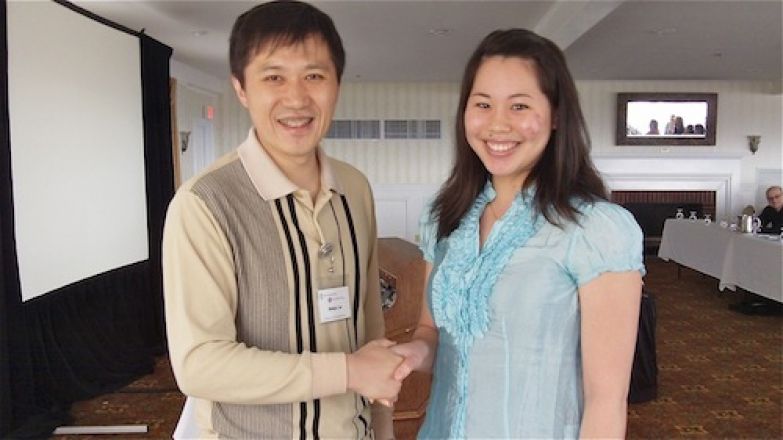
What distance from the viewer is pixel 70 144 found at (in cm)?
419

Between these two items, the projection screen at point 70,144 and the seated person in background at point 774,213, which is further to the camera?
the seated person in background at point 774,213

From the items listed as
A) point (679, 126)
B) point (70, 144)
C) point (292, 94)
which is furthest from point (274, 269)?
point (679, 126)

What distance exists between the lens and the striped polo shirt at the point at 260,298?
3.32ft

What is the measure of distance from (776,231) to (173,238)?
7.65 m

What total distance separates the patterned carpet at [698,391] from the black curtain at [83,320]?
0.61 ft

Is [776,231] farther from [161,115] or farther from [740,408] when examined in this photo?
[161,115]

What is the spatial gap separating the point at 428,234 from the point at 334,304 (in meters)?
0.32

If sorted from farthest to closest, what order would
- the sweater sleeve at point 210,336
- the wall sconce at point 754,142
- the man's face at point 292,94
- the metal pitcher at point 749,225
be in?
the wall sconce at point 754,142 < the metal pitcher at point 749,225 < the man's face at point 292,94 < the sweater sleeve at point 210,336

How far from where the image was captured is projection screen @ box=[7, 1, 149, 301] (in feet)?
12.1

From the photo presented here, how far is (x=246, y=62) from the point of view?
1140mm

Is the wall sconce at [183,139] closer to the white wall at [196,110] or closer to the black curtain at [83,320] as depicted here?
the white wall at [196,110]

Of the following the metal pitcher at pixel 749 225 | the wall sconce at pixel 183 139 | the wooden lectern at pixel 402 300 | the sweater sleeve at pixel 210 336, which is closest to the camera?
the sweater sleeve at pixel 210 336

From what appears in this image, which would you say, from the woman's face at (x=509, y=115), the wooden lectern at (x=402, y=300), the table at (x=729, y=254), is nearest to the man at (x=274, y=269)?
the woman's face at (x=509, y=115)

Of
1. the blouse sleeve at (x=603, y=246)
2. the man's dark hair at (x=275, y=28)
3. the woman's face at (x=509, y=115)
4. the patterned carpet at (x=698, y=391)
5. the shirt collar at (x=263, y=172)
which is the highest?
the man's dark hair at (x=275, y=28)
